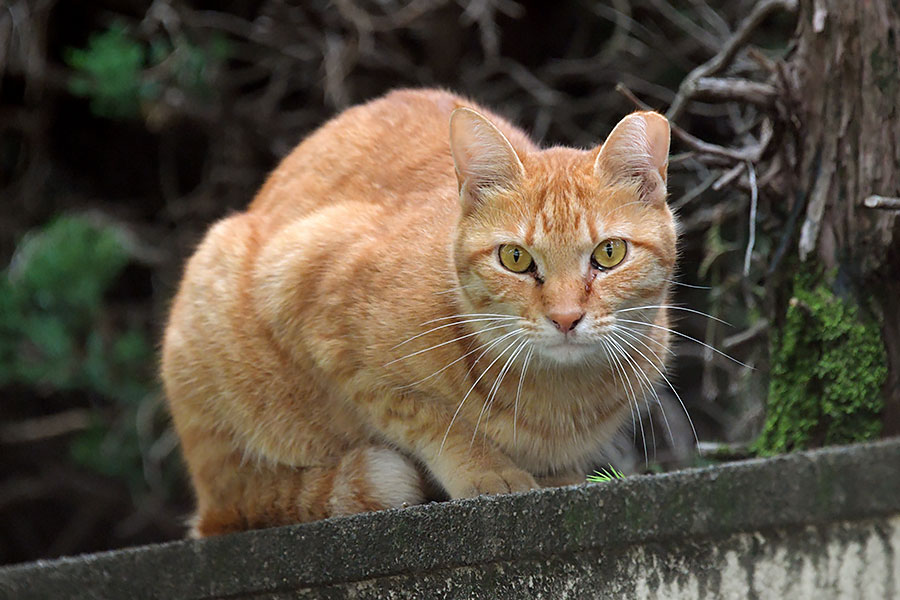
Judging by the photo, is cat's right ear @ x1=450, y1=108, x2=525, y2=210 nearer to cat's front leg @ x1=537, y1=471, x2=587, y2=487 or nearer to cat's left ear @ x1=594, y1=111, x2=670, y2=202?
cat's left ear @ x1=594, y1=111, x2=670, y2=202

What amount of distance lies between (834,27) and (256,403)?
1.54 meters

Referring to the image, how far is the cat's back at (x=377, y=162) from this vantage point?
8.62ft

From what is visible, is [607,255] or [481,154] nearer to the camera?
[607,255]

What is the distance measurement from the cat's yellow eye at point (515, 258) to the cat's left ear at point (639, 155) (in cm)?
23

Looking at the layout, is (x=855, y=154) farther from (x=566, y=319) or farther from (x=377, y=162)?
(x=377, y=162)

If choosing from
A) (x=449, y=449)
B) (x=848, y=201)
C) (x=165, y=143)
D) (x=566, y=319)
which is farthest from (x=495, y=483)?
(x=165, y=143)

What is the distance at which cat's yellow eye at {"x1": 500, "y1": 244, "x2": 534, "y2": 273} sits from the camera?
2.14 meters

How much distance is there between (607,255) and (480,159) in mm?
353

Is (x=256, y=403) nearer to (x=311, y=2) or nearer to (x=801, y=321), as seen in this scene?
(x=801, y=321)

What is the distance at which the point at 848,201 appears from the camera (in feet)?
7.29

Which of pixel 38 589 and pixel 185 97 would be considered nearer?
pixel 38 589

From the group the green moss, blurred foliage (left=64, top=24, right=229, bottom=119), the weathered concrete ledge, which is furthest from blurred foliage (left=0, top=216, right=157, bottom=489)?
the green moss

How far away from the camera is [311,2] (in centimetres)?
418

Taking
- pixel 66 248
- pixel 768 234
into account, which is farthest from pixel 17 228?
pixel 768 234
